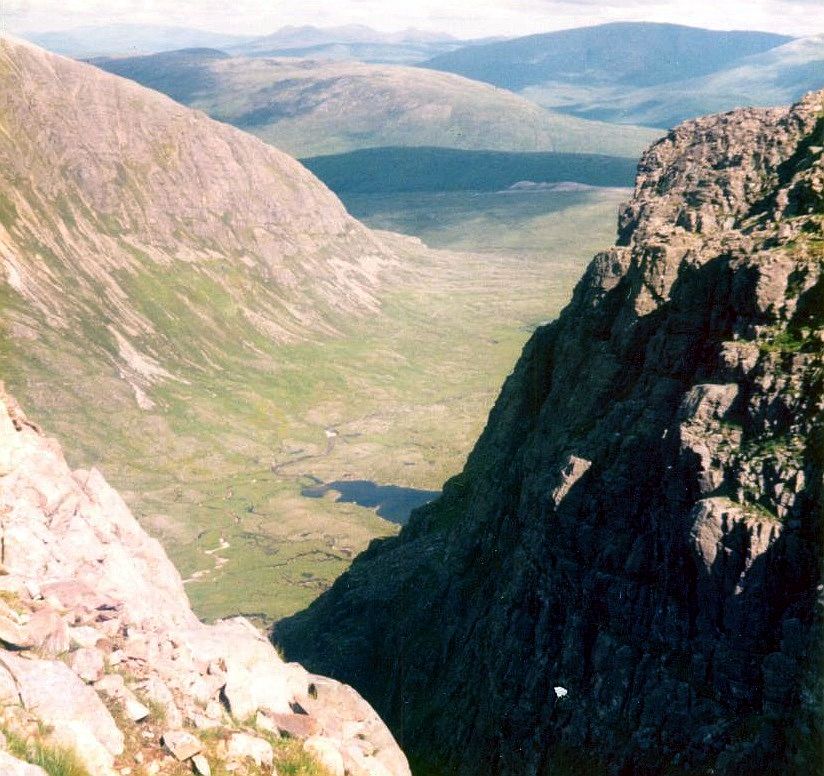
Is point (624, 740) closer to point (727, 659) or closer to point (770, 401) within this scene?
point (727, 659)

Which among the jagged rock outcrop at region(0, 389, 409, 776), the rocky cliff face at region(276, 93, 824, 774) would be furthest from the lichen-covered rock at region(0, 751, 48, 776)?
the rocky cliff face at region(276, 93, 824, 774)

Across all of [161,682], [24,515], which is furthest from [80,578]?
[161,682]

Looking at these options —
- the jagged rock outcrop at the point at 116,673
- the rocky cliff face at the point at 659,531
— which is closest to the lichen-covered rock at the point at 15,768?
the jagged rock outcrop at the point at 116,673

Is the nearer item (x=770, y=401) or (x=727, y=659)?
(x=727, y=659)

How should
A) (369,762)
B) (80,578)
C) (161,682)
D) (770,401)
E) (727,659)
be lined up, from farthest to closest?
(770,401)
(727,659)
(80,578)
(369,762)
(161,682)

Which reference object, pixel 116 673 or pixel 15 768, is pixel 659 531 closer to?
pixel 116 673
